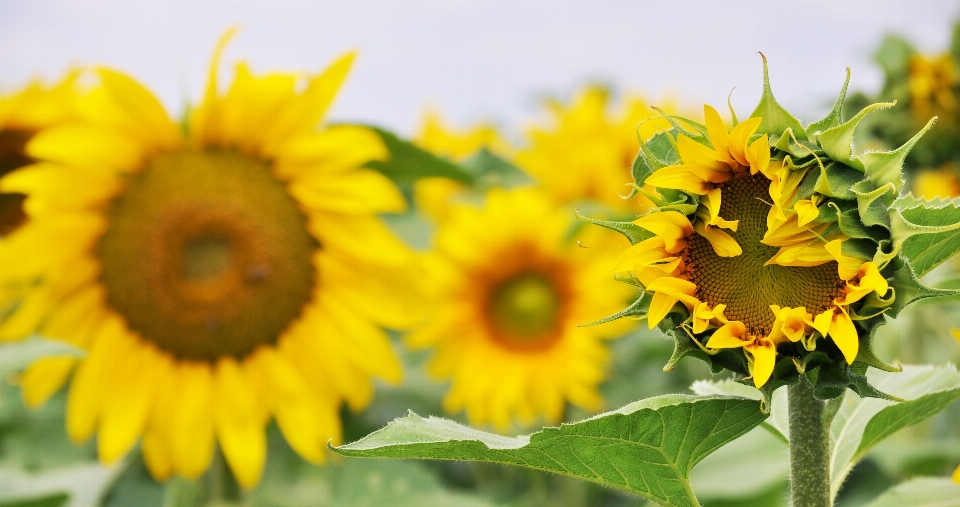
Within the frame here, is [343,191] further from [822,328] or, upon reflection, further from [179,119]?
[822,328]

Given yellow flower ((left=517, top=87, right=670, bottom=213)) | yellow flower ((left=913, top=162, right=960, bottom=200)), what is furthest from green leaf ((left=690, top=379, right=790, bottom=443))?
yellow flower ((left=517, top=87, right=670, bottom=213))

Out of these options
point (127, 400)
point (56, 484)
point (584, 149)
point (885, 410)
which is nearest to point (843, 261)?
point (885, 410)

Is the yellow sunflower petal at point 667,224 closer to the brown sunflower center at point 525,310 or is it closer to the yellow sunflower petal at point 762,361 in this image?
the yellow sunflower petal at point 762,361

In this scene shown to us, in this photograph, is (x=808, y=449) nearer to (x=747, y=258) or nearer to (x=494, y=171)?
(x=747, y=258)

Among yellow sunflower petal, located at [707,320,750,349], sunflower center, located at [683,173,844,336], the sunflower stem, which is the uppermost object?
sunflower center, located at [683,173,844,336]

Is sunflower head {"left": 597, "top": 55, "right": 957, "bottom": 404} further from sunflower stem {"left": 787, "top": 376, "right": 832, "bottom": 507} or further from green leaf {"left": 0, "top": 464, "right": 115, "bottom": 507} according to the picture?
green leaf {"left": 0, "top": 464, "right": 115, "bottom": 507}

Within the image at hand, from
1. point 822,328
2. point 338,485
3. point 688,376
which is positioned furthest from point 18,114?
point 822,328

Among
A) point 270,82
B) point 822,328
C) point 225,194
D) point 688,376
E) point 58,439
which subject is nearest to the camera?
point 822,328

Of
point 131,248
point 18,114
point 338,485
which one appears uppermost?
point 18,114
